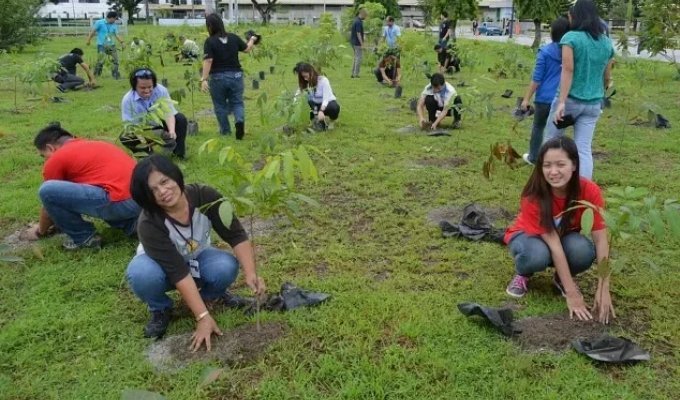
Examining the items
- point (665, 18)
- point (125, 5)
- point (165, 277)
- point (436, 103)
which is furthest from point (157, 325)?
point (125, 5)

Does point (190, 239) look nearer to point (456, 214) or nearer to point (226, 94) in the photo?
point (456, 214)

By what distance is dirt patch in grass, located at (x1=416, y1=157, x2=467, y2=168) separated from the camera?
5473 mm

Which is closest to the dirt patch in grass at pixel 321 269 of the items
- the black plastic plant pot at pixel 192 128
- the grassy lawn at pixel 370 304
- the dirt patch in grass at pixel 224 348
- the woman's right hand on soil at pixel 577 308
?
the grassy lawn at pixel 370 304

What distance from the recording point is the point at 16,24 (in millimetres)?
17109

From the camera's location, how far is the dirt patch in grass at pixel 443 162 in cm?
547

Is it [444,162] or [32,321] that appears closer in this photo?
[32,321]

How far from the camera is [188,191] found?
104 inches

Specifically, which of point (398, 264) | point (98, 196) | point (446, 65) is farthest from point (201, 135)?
point (446, 65)

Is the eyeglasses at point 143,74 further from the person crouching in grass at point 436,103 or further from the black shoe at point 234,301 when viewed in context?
the person crouching in grass at point 436,103

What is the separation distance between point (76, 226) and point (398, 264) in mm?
2047

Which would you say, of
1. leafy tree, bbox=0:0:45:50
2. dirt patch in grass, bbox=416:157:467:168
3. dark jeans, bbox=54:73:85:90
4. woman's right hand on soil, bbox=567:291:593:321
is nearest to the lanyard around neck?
woman's right hand on soil, bbox=567:291:593:321

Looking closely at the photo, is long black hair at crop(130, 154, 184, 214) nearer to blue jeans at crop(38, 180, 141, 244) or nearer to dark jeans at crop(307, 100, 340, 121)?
blue jeans at crop(38, 180, 141, 244)

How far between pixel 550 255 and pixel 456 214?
4.57ft

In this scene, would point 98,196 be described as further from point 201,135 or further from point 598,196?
point 201,135
